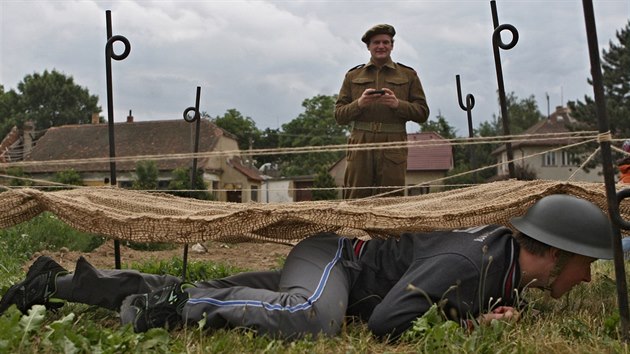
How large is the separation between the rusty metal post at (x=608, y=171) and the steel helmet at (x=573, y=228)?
163mm

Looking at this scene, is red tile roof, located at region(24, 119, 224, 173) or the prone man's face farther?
red tile roof, located at region(24, 119, 224, 173)

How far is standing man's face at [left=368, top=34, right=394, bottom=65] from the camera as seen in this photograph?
538 centimetres

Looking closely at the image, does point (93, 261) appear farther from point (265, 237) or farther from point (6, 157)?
point (6, 157)

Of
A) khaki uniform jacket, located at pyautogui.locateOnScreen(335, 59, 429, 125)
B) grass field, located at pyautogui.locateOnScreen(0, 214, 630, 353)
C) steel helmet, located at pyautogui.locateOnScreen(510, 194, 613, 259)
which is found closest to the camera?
grass field, located at pyautogui.locateOnScreen(0, 214, 630, 353)

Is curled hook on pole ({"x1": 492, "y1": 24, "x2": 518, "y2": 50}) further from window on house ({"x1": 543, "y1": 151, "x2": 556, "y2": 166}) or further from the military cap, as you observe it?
window on house ({"x1": 543, "y1": 151, "x2": 556, "y2": 166})

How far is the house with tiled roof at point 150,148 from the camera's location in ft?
105

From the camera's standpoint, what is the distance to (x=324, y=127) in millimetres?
57062

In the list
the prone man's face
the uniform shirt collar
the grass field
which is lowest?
the grass field

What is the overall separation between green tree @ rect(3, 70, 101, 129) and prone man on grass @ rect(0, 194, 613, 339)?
53.8 meters

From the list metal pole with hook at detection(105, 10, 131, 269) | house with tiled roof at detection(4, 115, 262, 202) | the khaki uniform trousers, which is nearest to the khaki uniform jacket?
the khaki uniform trousers

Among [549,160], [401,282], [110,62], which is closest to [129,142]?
[549,160]

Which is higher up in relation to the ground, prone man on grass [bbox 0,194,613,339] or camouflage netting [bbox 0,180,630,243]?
camouflage netting [bbox 0,180,630,243]

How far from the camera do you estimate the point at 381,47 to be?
539 centimetres

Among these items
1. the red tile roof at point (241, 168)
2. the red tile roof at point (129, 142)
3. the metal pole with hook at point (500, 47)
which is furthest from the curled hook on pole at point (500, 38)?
the red tile roof at point (241, 168)
